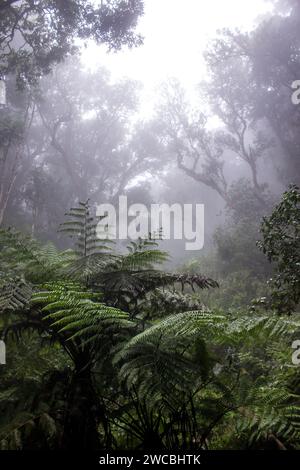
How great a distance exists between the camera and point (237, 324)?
73.2 inches

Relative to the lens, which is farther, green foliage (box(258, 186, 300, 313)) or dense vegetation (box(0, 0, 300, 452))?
green foliage (box(258, 186, 300, 313))

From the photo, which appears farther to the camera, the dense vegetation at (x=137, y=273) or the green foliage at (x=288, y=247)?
the green foliage at (x=288, y=247)

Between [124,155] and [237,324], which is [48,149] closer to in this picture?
[124,155]

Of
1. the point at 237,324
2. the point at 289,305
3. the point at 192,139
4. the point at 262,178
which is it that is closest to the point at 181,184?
the point at 262,178

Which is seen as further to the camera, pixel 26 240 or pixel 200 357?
pixel 26 240

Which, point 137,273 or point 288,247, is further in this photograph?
point 288,247

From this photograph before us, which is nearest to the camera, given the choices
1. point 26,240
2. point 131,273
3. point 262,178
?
point 131,273

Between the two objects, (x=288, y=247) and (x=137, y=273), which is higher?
(x=288, y=247)
